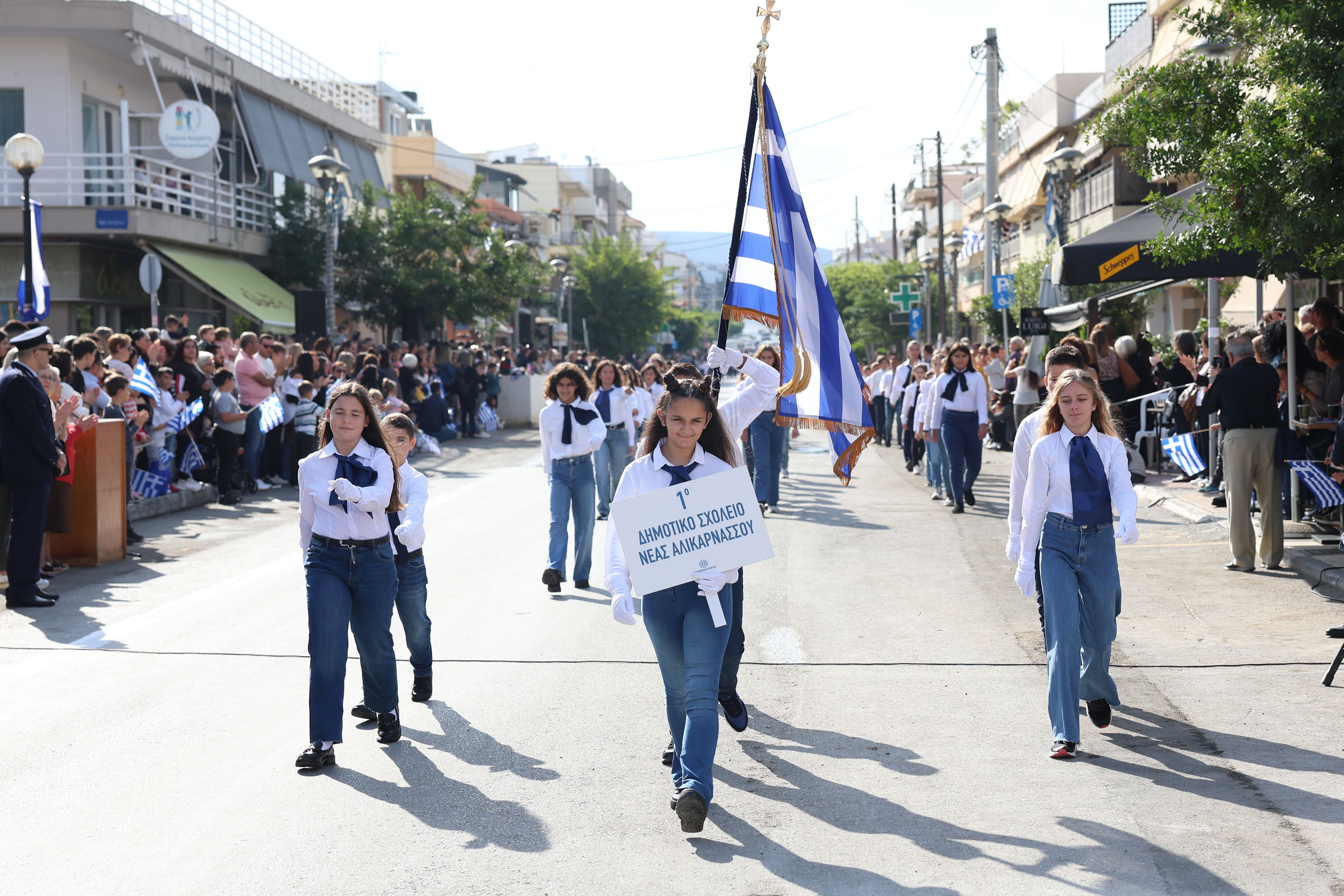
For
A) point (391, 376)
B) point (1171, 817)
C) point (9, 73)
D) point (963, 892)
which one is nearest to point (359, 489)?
point (963, 892)

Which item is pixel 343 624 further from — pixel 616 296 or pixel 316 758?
pixel 616 296

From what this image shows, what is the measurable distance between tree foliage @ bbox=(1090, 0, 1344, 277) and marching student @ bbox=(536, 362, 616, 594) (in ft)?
15.4

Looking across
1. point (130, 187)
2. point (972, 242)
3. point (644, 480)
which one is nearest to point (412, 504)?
point (644, 480)

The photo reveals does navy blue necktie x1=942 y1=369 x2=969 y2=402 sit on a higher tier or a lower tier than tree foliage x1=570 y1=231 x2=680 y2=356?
lower

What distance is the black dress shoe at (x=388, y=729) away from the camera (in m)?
6.15

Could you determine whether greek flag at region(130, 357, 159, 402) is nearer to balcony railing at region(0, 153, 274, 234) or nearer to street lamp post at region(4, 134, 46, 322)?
street lamp post at region(4, 134, 46, 322)

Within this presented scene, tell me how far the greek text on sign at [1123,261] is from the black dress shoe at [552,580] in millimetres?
6706

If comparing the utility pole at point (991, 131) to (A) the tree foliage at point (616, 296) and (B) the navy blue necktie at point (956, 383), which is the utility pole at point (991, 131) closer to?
(B) the navy blue necktie at point (956, 383)

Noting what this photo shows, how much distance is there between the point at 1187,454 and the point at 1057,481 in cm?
920

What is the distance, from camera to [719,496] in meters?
5.14

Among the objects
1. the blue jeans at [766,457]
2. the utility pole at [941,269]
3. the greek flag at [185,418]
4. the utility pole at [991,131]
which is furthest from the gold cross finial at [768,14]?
the utility pole at [941,269]

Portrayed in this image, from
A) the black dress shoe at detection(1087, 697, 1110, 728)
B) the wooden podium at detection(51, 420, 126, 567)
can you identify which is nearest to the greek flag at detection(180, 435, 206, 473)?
the wooden podium at detection(51, 420, 126, 567)

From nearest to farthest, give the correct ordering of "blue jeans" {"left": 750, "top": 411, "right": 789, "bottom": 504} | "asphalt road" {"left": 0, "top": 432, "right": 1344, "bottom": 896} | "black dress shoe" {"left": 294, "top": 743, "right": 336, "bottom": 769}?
"asphalt road" {"left": 0, "top": 432, "right": 1344, "bottom": 896} → "black dress shoe" {"left": 294, "top": 743, "right": 336, "bottom": 769} → "blue jeans" {"left": 750, "top": 411, "right": 789, "bottom": 504}

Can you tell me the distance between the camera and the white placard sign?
5000 mm
